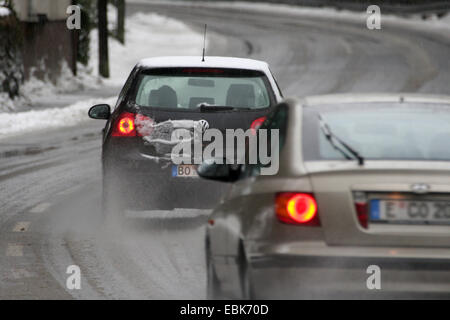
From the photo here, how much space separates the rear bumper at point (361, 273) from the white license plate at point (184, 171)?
18.1 feet

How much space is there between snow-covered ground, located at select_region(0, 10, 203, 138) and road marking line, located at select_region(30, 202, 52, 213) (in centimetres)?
932

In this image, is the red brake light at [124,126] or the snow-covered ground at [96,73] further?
the snow-covered ground at [96,73]

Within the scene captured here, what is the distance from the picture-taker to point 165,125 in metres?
12.3

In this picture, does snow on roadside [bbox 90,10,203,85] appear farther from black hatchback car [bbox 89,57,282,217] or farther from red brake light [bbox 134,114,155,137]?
red brake light [bbox 134,114,155,137]

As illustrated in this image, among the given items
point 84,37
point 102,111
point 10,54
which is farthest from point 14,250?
point 84,37

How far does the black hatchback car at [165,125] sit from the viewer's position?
12.3 m

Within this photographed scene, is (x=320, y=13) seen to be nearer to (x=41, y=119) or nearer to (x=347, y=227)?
(x=41, y=119)

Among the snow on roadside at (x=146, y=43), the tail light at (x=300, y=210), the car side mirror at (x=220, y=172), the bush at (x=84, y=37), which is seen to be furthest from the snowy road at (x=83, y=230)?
the snow on roadside at (x=146, y=43)

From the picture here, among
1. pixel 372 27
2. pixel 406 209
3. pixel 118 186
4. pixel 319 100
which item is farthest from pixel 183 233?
pixel 372 27

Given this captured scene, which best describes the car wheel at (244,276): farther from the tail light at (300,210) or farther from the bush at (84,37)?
the bush at (84,37)

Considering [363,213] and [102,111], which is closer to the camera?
[363,213]

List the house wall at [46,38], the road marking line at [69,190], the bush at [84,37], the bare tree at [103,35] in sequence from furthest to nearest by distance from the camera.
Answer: the bush at [84,37], the bare tree at [103,35], the house wall at [46,38], the road marking line at [69,190]

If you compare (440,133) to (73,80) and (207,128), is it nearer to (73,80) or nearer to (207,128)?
(207,128)

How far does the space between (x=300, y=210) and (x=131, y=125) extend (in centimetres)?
565
